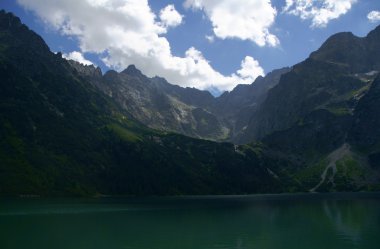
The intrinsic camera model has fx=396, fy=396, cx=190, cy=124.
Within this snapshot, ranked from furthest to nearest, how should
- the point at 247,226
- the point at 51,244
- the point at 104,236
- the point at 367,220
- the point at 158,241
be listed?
the point at 367,220, the point at 247,226, the point at 104,236, the point at 158,241, the point at 51,244

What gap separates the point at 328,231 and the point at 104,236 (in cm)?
5159

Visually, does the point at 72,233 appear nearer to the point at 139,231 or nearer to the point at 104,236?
the point at 104,236

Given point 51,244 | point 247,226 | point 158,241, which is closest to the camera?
point 51,244

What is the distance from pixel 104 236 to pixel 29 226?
26046 mm

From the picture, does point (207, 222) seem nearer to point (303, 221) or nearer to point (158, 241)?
point (303, 221)

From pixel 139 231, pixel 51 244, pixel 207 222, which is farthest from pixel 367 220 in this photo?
pixel 51 244

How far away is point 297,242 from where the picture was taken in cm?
7662

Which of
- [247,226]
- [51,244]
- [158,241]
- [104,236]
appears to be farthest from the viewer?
[247,226]

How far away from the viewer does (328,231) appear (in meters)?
93.1

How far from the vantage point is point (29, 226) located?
98812mm

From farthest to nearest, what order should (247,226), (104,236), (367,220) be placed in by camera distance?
(367,220), (247,226), (104,236)

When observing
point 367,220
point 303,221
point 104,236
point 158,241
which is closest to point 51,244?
point 104,236

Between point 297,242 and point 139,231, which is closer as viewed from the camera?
point 297,242

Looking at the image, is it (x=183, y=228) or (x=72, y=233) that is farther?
(x=183, y=228)
